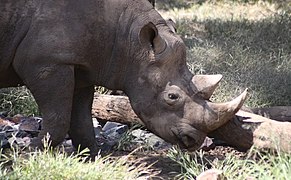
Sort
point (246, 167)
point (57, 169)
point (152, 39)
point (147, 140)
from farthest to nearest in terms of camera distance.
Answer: point (147, 140), point (152, 39), point (246, 167), point (57, 169)

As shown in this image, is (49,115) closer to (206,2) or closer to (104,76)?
(104,76)

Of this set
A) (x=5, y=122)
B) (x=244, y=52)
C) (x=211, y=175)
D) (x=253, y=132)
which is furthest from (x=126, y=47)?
(x=244, y=52)

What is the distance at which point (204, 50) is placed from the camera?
13234mm

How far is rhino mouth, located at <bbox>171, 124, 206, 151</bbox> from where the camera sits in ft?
22.8

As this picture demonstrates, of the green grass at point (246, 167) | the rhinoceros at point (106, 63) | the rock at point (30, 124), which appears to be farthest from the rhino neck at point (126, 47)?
the rock at point (30, 124)

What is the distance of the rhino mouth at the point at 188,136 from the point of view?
6957 millimetres

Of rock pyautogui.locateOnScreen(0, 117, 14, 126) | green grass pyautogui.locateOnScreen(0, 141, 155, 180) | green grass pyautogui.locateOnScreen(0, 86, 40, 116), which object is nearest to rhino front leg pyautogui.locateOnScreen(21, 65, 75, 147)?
green grass pyautogui.locateOnScreen(0, 141, 155, 180)

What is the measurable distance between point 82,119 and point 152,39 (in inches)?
49.5

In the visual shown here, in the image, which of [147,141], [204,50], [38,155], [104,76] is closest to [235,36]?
[204,50]

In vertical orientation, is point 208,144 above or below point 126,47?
below

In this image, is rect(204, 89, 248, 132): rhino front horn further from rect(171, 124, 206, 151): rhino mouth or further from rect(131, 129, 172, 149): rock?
rect(131, 129, 172, 149): rock

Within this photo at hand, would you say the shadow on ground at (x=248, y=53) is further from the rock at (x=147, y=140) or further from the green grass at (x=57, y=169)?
the green grass at (x=57, y=169)

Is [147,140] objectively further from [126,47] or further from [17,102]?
[17,102]

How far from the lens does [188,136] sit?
698 centimetres
